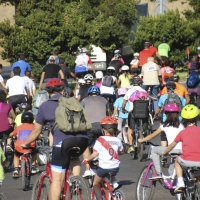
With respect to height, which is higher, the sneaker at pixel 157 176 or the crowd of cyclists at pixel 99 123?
the crowd of cyclists at pixel 99 123

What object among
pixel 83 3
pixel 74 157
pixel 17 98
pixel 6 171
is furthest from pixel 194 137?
pixel 83 3

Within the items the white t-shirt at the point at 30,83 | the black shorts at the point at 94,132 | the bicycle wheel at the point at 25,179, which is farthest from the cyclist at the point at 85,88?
the bicycle wheel at the point at 25,179

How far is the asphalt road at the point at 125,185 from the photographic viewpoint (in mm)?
12467

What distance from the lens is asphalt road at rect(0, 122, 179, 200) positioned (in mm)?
12467

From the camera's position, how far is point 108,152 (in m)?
10.3

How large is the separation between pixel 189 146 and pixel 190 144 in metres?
0.03

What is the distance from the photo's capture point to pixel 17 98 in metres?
19.2

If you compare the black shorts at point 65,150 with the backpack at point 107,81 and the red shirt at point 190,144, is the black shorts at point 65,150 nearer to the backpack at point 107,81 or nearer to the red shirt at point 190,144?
the red shirt at point 190,144

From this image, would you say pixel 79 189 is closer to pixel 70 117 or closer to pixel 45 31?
pixel 70 117

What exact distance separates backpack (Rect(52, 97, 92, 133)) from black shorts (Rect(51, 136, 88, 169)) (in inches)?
4.7

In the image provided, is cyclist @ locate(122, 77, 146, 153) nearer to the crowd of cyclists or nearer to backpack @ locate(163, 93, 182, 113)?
the crowd of cyclists

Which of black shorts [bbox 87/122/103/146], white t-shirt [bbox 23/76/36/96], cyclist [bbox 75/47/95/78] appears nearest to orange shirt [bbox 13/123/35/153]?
black shorts [bbox 87/122/103/146]

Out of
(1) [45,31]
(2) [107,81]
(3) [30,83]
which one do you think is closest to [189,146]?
(2) [107,81]

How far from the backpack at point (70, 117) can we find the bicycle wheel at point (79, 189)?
0.58 metres
